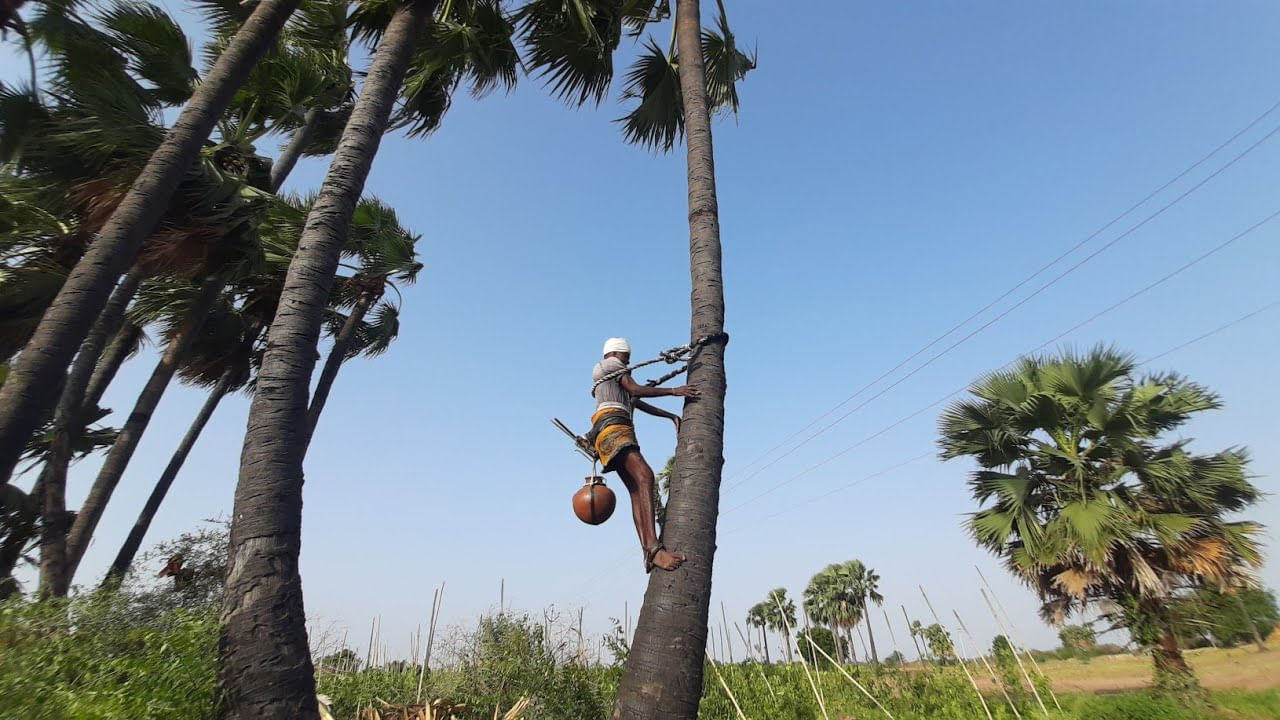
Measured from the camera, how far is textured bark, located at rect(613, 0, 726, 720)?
2.68 m

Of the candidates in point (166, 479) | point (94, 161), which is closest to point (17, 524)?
point (166, 479)

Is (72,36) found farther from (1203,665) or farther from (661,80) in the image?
(1203,665)

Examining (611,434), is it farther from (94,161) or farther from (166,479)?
(166,479)

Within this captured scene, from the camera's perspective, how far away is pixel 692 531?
313 cm

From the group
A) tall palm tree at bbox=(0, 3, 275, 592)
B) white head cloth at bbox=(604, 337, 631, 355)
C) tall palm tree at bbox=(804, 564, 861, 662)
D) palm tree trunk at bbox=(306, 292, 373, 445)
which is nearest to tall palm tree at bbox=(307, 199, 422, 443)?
palm tree trunk at bbox=(306, 292, 373, 445)

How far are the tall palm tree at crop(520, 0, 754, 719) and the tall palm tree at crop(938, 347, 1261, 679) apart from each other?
8.59 metres

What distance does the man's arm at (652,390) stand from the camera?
143 inches

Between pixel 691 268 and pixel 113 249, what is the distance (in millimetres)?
4928

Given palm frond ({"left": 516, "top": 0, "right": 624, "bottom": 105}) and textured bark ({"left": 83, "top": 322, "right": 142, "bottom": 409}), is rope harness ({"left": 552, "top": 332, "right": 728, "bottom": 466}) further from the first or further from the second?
textured bark ({"left": 83, "top": 322, "right": 142, "bottom": 409})

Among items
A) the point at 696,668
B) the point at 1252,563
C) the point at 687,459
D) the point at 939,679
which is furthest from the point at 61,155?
the point at 939,679

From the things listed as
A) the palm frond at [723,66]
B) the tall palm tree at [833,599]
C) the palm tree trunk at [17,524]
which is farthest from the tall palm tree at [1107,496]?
the tall palm tree at [833,599]

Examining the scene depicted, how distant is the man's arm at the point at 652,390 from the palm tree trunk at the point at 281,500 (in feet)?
6.64

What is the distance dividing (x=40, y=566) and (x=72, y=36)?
6.85 m

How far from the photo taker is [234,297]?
1143 cm
